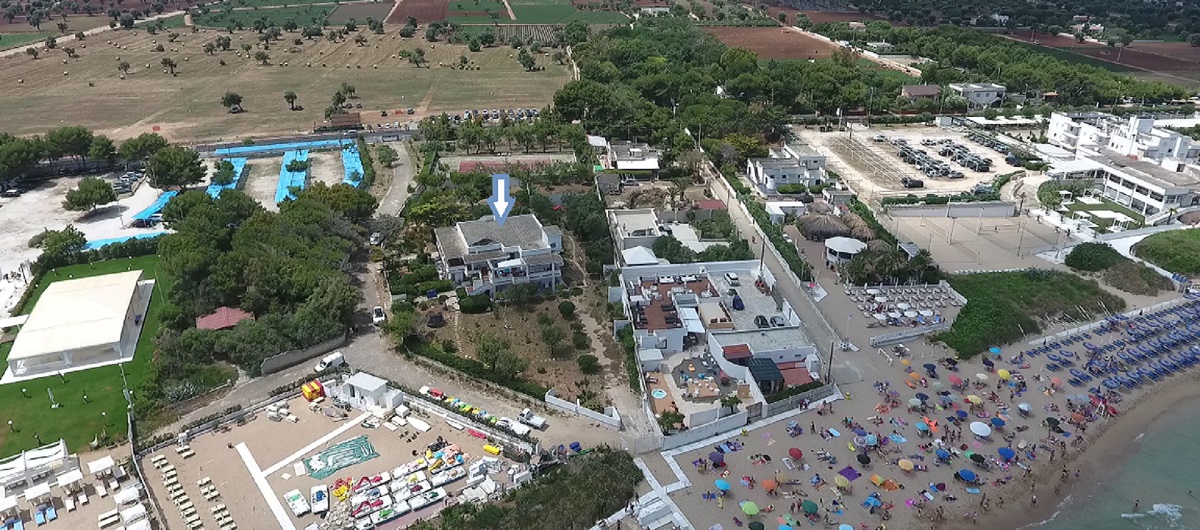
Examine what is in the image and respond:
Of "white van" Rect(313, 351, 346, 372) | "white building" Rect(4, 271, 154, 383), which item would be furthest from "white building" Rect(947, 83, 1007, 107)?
"white building" Rect(4, 271, 154, 383)

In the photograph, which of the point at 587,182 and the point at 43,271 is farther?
the point at 587,182

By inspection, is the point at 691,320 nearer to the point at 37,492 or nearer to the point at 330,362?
the point at 330,362

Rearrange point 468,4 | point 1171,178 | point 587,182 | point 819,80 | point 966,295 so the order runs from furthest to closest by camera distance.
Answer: point 468,4
point 819,80
point 587,182
point 1171,178
point 966,295

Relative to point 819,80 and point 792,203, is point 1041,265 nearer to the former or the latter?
point 792,203

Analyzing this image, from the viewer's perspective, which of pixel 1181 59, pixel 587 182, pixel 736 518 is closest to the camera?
pixel 736 518

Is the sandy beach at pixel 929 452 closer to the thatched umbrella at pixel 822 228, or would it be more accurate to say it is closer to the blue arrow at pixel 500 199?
the thatched umbrella at pixel 822 228

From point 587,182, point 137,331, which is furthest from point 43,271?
point 587,182

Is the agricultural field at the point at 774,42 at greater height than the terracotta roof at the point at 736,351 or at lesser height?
lesser

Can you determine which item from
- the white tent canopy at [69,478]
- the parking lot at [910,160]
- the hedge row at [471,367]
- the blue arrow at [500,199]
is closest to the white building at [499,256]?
the blue arrow at [500,199]
